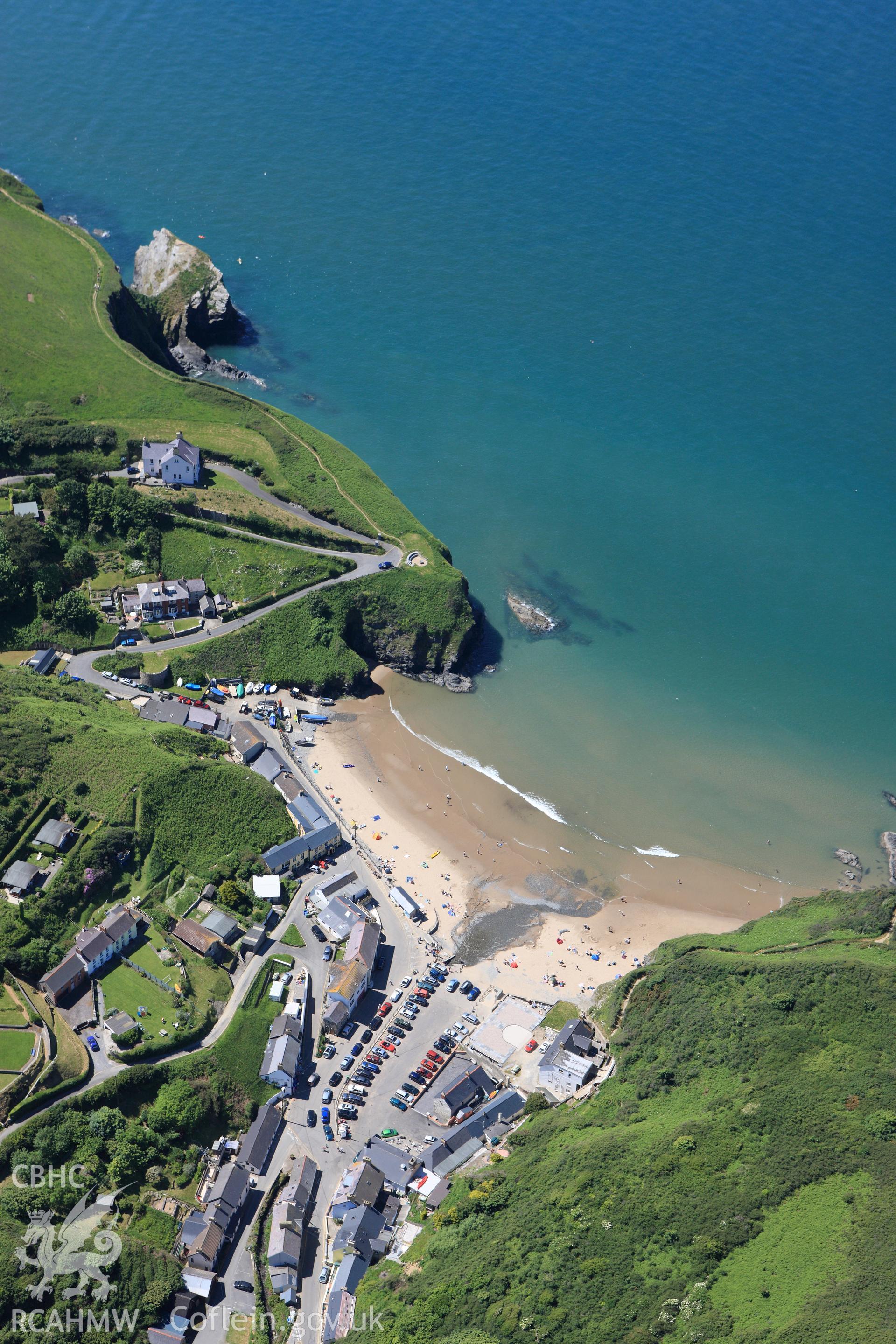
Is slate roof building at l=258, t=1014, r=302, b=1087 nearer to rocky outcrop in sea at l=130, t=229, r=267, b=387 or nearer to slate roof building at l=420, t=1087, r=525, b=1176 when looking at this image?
slate roof building at l=420, t=1087, r=525, b=1176

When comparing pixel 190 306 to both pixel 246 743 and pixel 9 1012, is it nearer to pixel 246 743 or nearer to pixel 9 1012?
pixel 246 743

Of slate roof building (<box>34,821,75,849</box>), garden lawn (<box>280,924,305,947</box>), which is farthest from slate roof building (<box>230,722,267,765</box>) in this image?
garden lawn (<box>280,924,305,947</box>)

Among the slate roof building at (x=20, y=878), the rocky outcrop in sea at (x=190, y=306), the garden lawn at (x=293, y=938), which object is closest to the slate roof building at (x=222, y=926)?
the garden lawn at (x=293, y=938)

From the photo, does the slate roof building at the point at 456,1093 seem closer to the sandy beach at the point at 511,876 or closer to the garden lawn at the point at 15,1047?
the sandy beach at the point at 511,876

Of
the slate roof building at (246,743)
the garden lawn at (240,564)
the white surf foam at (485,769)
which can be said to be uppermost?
the garden lawn at (240,564)

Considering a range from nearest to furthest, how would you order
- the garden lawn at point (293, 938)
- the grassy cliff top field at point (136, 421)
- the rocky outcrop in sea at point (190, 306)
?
the garden lawn at point (293, 938)
the grassy cliff top field at point (136, 421)
the rocky outcrop in sea at point (190, 306)
